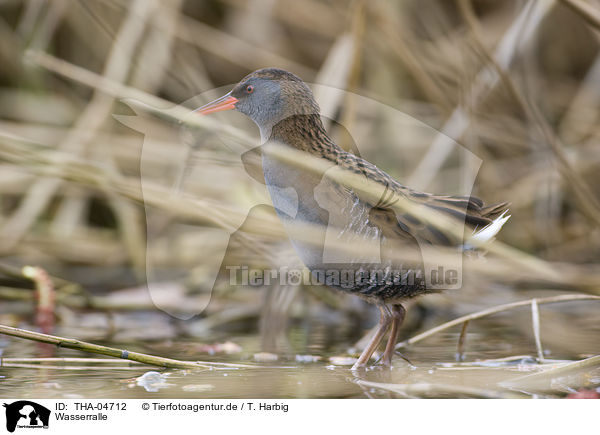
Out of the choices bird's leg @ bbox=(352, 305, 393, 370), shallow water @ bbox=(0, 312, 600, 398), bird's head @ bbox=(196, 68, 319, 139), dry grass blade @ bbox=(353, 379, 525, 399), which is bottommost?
dry grass blade @ bbox=(353, 379, 525, 399)

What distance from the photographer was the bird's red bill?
6.84 feet

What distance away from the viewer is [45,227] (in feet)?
13.5

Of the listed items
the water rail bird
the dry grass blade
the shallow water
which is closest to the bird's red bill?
the water rail bird

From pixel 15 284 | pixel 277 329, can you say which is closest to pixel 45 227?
pixel 15 284

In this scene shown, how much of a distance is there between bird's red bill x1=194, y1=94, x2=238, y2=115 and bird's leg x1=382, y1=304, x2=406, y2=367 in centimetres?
80

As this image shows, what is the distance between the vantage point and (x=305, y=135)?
2004mm

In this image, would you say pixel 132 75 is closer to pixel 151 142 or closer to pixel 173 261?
pixel 151 142

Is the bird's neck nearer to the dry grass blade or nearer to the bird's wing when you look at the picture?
the bird's wing

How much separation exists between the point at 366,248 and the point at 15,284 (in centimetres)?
208

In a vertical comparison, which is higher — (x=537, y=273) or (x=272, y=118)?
(x=272, y=118)

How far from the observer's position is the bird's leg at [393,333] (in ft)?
7.00

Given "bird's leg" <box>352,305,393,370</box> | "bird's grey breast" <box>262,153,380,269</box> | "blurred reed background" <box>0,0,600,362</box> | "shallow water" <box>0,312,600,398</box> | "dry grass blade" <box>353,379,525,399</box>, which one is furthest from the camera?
"blurred reed background" <box>0,0,600,362</box>
